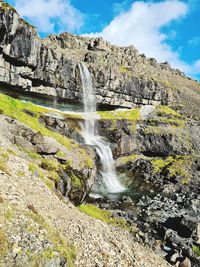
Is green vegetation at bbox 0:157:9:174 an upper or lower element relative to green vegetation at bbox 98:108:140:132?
lower

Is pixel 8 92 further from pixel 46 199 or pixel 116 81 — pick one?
pixel 46 199

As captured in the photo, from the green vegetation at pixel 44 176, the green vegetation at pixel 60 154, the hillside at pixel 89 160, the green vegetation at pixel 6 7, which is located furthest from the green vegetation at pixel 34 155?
the green vegetation at pixel 6 7

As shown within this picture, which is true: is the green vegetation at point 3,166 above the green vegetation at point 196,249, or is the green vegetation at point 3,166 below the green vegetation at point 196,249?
above

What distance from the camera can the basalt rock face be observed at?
58.2 metres

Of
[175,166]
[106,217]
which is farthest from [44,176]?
[175,166]

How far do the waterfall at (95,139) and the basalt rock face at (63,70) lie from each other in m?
2.24

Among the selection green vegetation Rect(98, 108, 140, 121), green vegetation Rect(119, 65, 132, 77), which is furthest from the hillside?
green vegetation Rect(119, 65, 132, 77)

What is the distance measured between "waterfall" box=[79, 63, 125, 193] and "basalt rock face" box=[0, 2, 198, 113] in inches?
88.3

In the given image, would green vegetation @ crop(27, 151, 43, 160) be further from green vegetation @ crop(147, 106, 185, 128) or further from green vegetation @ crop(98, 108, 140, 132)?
green vegetation @ crop(147, 106, 185, 128)

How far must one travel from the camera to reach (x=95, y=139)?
6838 centimetres

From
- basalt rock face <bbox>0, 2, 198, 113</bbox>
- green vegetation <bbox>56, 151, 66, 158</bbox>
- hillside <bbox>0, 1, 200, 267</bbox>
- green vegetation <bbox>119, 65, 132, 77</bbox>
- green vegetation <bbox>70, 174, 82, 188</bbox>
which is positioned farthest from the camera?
green vegetation <bbox>119, 65, 132, 77</bbox>

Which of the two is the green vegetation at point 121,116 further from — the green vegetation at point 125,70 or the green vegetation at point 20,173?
the green vegetation at point 20,173

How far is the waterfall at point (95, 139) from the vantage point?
58.0m

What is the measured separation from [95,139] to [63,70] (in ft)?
64.2
